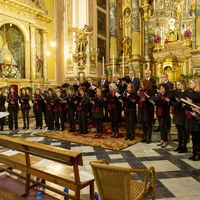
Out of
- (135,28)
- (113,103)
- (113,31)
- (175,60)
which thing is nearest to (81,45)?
(113,31)

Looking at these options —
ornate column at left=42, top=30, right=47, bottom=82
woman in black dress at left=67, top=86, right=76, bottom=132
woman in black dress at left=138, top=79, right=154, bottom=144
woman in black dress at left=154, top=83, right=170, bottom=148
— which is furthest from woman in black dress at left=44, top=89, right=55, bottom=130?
ornate column at left=42, top=30, right=47, bottom=82

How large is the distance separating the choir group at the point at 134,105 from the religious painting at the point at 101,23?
343 inches

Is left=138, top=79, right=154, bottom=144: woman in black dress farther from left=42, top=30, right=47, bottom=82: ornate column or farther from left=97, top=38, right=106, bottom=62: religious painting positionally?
left=97, top=38, right=106, bottom=62: religious painting

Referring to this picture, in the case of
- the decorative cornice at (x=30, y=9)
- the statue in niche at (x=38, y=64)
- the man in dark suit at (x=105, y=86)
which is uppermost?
the decorative cornice at (x=30, y=9)

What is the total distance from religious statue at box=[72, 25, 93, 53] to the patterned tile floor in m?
9.54

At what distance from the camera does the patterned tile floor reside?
3.42m

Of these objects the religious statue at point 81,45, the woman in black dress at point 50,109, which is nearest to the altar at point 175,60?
the religious statue at point 81,45

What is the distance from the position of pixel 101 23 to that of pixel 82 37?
2.86m

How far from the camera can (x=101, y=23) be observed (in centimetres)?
1742

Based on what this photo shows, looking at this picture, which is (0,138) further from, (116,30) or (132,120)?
(116,30)

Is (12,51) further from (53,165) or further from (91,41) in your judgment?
(53,165)

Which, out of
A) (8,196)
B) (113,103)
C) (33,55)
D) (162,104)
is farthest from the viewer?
(33,55)

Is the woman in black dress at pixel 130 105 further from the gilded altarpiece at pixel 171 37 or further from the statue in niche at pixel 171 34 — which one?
the statue in niche at pixel 171 34

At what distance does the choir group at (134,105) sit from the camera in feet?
16.2
